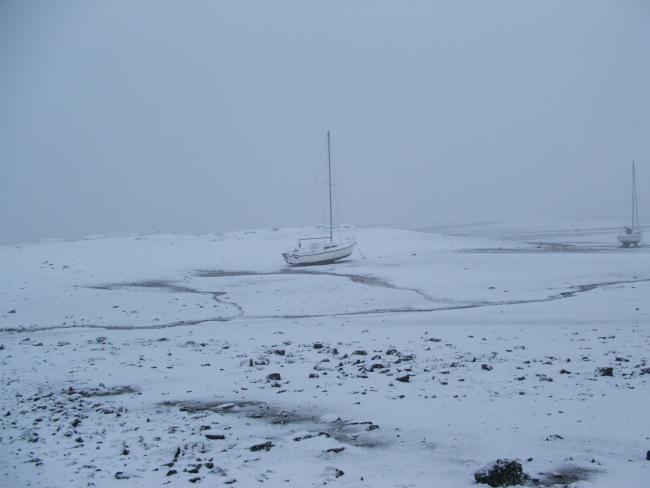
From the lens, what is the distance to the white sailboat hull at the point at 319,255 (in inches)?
1570

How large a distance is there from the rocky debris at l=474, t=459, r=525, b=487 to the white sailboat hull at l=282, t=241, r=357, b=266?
33707 millimetres

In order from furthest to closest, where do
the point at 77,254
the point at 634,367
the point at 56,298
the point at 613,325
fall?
the point at 77,254 → the point at 56,298 → the point at 613,325 → the point at 634,367

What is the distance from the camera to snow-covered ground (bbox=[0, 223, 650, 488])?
22.7ft

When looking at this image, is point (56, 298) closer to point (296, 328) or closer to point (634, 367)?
point (296, 328)

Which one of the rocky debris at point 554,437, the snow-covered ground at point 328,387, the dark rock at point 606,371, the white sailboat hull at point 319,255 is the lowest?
the snow-covered ground at point 328,387

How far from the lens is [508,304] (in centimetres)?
2058

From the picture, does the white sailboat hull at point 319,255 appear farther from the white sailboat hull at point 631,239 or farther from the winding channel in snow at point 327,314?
the white sailboat hull at point 631,239

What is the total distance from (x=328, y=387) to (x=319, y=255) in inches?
1203

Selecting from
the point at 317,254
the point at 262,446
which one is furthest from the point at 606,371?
the point at 317,254

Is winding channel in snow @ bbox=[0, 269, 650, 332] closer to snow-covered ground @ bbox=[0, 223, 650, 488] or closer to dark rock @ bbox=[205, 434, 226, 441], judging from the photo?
snow-covered ground @ bbox=[0, 223, 650, 488]

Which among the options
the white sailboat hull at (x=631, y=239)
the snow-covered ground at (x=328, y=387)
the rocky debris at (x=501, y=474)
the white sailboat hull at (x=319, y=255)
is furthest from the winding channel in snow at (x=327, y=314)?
the white sailboat hull at (x=631, y=239)

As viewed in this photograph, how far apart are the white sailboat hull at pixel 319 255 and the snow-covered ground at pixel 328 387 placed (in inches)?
576

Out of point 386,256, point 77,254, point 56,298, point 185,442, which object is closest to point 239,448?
point 185,442

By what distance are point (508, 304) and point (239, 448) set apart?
15183mm
